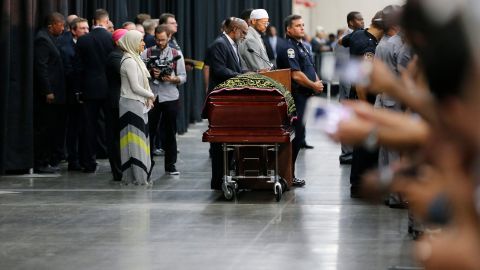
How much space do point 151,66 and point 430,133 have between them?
10683mm

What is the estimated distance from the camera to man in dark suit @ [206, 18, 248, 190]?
10500 millimetres

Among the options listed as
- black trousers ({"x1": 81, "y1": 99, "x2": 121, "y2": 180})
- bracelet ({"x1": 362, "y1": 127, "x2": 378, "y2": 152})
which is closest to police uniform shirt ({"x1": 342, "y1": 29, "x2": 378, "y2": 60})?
black trousers ({"x1": 81, "y1": 99, "x2": 121, "y2": 180})

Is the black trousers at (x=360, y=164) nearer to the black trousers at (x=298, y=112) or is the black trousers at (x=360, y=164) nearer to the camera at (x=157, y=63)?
the black trousers at (x=298, y=112)

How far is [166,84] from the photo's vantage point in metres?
12.1

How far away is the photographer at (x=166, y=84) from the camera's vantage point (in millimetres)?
12008

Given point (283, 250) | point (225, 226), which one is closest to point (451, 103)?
point (283, 250)

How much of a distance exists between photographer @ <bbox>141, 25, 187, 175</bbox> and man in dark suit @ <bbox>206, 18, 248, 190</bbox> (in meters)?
0.86

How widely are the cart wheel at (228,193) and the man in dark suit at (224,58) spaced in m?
0.65

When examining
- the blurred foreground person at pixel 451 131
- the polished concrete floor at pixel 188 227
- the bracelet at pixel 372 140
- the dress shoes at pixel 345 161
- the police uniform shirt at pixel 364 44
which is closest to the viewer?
the blurred foreground person at pixel 451 131

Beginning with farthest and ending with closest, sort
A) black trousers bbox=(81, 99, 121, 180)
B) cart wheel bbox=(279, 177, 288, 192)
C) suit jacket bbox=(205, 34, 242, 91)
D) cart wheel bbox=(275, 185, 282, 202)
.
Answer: black trousers bbox=(81, 99, 121, 180) → suit jacket bbox=(205, 34, 242, 91) → cart wheel bbox=(279, 177, 288, 192) → cart wheel bbox=(275, 185, 282, 202)

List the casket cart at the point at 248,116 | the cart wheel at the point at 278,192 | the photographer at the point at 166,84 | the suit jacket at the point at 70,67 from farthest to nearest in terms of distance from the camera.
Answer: the suit jacket at the point at 70,67 < the photographer at the point at 166,84 < the cart wheel at the point at 278,192 < the casket cart at the point at 248,116

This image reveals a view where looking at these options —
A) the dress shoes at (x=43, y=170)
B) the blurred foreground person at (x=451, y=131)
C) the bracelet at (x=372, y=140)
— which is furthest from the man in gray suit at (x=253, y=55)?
the blurred foreground person at (x=451, y=131)

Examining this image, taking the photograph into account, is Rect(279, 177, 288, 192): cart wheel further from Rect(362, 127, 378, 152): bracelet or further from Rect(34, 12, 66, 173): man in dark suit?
Rect(362, 127, 378, 152): bracelet

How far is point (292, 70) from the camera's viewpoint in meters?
10.9
